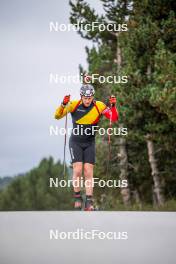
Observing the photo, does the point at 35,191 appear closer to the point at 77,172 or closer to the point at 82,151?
the point at 82,151

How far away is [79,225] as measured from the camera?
7363mm

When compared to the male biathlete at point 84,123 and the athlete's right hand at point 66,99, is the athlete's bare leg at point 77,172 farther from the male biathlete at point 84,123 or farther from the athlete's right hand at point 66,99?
the athlete's right hand at point 66,99

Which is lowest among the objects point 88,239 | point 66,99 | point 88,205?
point 88,239

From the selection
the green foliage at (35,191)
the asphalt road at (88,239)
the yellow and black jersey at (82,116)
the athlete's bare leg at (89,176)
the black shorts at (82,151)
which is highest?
the green foliage at (35,191)

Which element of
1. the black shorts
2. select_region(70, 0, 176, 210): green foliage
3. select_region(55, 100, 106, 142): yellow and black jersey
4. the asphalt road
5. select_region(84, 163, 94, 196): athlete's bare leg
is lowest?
the asphalt road

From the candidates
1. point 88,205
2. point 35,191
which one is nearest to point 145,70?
point 88,205

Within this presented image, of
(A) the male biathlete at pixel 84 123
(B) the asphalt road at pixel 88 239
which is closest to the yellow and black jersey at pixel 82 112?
(A) the male biathlete at pixel 84 123

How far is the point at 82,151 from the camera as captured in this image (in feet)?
27.5

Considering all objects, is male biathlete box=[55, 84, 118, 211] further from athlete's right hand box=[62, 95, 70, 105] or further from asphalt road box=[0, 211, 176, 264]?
asphalt road box=[0, 211, 176, 264]

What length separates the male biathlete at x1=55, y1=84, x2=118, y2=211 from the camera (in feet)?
26.6

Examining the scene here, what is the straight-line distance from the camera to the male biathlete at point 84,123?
8.10 metres

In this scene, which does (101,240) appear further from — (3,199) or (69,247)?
(3,199)

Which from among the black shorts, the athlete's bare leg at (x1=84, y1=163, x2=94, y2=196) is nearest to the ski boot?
the athlete's bare leg at (x1=84, y1=163, x2=94, y2=196)

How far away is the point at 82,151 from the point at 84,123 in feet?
1.30
